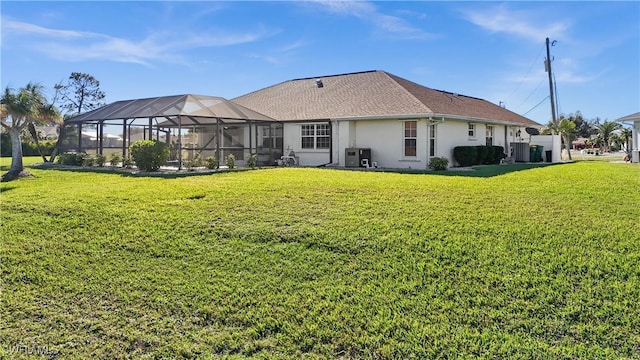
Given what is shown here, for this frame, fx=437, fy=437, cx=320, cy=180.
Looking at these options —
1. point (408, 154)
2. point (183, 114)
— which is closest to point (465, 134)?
point (408, 154)

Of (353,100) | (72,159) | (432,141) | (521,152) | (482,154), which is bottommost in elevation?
(72,159)

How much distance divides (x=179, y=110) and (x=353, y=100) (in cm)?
870

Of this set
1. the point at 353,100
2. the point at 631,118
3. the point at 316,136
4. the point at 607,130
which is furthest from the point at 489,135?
the point at 607,130

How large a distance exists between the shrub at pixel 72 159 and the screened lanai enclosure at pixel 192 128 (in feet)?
2.93

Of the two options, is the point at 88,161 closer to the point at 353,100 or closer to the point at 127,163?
the point at 127,163

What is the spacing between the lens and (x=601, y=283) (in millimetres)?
5066

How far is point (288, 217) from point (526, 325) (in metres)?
4.38

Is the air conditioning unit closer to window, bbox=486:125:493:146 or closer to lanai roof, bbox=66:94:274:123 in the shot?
window, bbox=486:125:493:146

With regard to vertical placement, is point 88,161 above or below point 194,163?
above

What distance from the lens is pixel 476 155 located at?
2061cm

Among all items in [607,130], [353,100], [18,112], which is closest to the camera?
[18,112]

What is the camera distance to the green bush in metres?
17.0

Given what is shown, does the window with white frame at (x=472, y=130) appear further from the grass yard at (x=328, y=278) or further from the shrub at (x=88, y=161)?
the shrub at (x=88, y=161)

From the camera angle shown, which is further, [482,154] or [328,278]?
[482,154]
